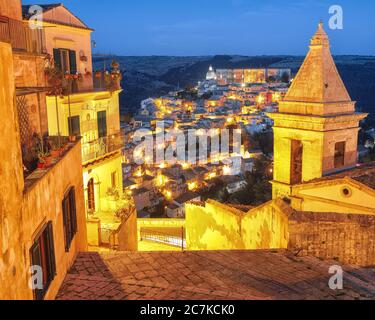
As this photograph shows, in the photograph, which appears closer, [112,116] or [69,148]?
[69,148]

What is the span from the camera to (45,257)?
6.80 m

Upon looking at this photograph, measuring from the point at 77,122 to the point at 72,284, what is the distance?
8.43 m

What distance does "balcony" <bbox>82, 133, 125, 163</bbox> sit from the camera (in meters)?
15.6

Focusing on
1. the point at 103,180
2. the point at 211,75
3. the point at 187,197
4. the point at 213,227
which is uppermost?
the point at 211,75

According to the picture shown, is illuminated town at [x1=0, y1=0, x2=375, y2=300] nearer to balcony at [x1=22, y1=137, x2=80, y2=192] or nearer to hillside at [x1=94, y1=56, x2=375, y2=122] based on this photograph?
balcony at [x1=22, y1=137, x2=80, y2=192]

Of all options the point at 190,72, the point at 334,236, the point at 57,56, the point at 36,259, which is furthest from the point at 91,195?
the point at 190,72

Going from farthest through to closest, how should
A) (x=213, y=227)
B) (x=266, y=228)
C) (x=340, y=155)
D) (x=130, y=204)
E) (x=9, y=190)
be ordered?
(x=130, y=204) → (x=340, y=155) → (x=213, y=227) → (x=266, y=228) → (x=9, y=190)

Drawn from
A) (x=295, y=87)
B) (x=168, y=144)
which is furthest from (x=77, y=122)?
(x=168, y=144)

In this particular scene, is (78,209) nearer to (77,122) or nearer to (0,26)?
(0,26)

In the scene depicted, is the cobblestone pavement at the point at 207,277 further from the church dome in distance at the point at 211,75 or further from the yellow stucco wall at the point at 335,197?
the church dome in distance at the point at 211,75

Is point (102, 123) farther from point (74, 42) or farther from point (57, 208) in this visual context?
point (57, 208)

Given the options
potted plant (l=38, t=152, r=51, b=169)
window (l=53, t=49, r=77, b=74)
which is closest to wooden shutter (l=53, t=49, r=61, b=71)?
window (l=53, t=49, r=77, b=74)

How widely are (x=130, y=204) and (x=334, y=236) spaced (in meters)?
8.65

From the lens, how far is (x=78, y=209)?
956 centimetres
